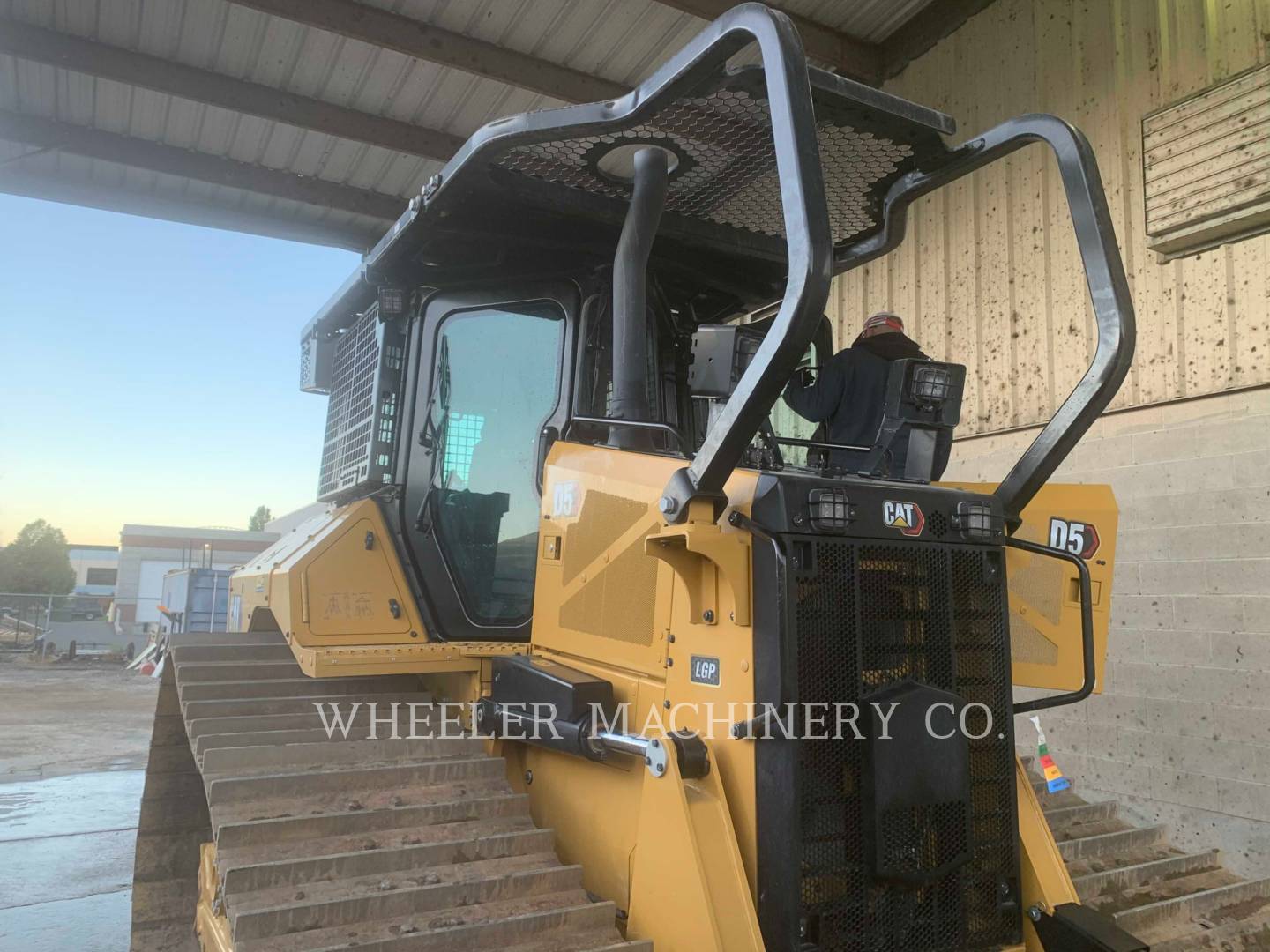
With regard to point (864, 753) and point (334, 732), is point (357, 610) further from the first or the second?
point (864, 753)

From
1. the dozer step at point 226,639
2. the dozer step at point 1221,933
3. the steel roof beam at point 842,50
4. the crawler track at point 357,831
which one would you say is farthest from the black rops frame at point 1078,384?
the steel roof beam at point 842,50

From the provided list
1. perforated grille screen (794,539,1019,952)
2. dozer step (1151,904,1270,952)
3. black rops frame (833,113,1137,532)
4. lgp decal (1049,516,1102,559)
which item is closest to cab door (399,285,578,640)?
perforated grille screen (794,539,1019,952)

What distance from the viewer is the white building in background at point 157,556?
29125 mm

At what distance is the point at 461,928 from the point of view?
2562 mm

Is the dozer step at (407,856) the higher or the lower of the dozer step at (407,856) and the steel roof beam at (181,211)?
the lower

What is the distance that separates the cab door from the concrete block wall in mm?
4155

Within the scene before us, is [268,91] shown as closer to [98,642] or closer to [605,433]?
[605,433]

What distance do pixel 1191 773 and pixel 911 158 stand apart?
4442 mm

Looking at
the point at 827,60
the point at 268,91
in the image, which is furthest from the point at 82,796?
the point at 827,60

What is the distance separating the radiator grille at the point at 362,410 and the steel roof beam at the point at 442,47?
3.87 meters

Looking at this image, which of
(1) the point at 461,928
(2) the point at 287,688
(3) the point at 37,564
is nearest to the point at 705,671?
(1) the point at 461,928

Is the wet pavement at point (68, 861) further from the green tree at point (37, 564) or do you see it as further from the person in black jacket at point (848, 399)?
the green tree at point (37, 564)

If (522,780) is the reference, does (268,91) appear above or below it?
above

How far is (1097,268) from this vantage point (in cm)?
294
